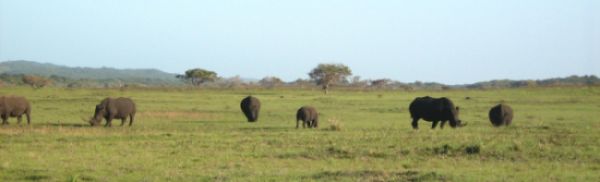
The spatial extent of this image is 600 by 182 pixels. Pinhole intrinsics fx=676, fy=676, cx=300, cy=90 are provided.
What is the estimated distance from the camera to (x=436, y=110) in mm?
26141

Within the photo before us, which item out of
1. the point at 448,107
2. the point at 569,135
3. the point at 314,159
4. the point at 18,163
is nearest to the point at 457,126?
the point at 448,107

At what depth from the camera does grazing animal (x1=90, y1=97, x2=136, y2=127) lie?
27469mm

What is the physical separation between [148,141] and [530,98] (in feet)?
121

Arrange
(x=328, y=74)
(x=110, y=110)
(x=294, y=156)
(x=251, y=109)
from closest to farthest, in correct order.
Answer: (x=294, y=156) < (x=110, y=110) < (x=251, y=109) < (x=328, y=74)

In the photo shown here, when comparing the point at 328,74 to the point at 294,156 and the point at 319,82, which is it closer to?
the point at 319,82

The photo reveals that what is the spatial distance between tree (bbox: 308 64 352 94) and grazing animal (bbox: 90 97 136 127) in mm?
50582

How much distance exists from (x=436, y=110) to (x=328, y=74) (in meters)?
55.1

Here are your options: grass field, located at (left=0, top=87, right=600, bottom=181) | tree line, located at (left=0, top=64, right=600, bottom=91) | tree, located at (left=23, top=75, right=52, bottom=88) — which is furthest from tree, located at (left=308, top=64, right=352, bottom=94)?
grass field, located at (left=0, top=87, right=600, bottom=181)

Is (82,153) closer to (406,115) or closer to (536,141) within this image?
(536,141)

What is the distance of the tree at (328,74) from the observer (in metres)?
80.6

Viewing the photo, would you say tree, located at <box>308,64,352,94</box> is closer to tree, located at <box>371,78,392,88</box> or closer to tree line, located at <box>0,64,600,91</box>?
tree line, located at <box>0,64,600,91</box>

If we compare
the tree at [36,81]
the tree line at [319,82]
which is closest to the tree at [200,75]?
the tree line at [319,82]

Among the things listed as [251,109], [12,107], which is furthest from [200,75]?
[12,107]

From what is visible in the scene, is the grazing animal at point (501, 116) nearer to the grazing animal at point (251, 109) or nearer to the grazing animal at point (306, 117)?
the grazing animal at point (306, 117)
